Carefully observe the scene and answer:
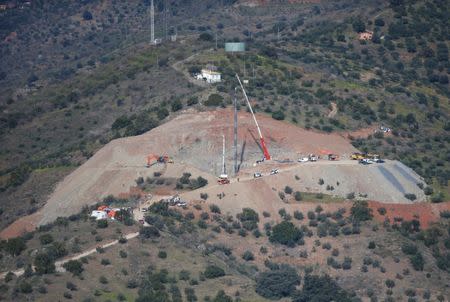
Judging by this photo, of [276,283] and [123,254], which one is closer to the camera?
[276,283]

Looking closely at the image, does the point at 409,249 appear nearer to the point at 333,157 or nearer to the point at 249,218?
the point at 249,218

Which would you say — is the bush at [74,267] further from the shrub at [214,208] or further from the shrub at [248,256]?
the shrub at [214,208]

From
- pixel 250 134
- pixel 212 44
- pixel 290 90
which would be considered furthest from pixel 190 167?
pixel 212 44

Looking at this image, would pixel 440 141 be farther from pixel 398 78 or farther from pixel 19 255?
pixel 19 255

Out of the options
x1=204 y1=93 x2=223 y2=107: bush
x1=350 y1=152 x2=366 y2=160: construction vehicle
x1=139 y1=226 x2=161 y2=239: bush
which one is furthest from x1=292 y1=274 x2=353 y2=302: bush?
x1=204 y1=93 x2=223 y2=107: bush

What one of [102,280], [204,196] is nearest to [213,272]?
[102,280]

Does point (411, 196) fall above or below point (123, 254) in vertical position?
below
